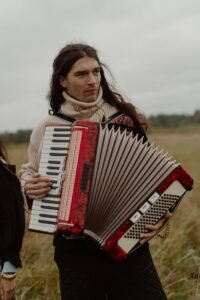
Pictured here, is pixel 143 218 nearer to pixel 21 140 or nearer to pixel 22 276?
pixel 22 276

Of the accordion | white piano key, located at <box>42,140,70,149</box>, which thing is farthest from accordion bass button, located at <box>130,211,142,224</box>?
white piano key, located at <box>42,140,70,149</box>

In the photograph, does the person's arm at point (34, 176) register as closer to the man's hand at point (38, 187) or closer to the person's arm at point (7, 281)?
the man's hand at point (38, 187)

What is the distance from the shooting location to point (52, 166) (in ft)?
9.67

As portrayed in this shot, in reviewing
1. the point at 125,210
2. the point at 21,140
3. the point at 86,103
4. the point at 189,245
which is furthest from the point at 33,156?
the point at 21,140

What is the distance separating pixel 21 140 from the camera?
30.6 meters

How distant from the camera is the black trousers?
303cm

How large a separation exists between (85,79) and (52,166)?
53cm

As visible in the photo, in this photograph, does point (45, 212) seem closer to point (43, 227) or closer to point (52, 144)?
point (43, 227)

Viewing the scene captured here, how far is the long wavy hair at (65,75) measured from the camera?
126 inches

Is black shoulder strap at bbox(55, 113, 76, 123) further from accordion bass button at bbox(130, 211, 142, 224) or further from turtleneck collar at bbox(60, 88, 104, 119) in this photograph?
accordion bass button at bbox(130, 211, 142, 224)

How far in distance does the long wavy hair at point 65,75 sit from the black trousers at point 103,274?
2.31ft

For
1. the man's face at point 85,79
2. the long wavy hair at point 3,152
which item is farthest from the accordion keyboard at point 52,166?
the man's face at point 85,79

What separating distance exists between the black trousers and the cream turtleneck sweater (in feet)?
1.47

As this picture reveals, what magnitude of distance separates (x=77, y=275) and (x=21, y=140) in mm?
27817
